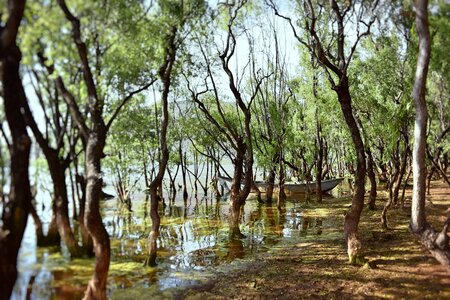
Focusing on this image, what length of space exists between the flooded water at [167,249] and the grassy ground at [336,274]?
0.85 meters

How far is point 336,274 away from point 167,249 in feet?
18.1

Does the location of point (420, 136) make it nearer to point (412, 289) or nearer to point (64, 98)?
point (412, 289)

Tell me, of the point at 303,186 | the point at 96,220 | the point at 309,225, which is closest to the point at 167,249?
the point at 309,225

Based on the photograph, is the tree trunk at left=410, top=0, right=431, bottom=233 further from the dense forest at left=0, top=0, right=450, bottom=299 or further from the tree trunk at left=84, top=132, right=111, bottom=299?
the tree trunk at left=84, top=132, right=111, bottom=299

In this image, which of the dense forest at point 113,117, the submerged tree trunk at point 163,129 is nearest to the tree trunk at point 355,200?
the dense forest at point 113,117

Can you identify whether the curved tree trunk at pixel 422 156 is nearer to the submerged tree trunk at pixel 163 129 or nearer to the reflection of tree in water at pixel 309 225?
the submerged tree trunk at pixel 163 129

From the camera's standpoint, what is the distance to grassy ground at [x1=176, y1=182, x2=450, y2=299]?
7555mm

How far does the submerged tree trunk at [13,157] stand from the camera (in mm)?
5109

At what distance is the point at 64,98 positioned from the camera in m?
6.57

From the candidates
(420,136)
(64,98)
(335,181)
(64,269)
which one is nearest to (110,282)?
(64,269)

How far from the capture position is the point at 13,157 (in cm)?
519

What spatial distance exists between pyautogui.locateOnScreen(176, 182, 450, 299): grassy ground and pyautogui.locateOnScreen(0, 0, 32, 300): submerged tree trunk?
4.01 m

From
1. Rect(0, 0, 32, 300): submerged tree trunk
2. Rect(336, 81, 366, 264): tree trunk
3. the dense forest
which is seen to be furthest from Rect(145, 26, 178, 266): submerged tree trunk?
Rect(0, 0, 32, 300): submerged tree trunk

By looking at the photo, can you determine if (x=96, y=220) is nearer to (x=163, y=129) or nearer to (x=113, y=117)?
(x=113, y=117)
